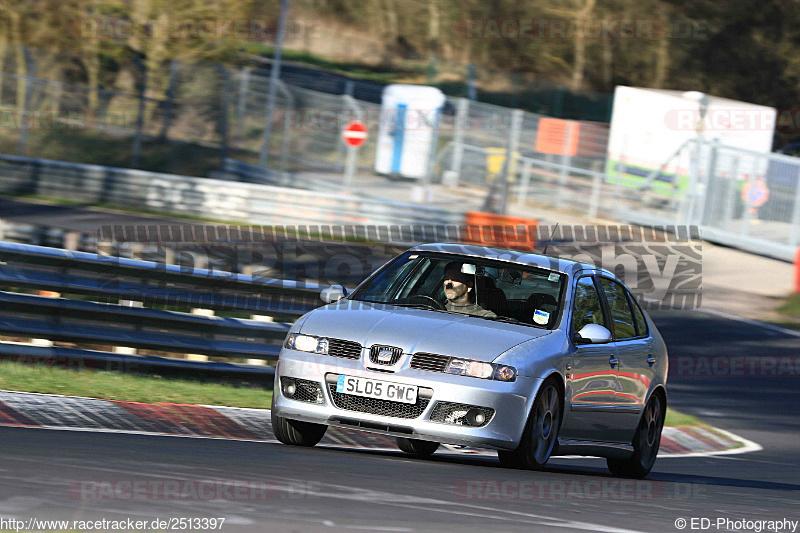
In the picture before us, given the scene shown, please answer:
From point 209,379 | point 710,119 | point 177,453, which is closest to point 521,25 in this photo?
point 710,119

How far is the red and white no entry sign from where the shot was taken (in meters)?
26.4

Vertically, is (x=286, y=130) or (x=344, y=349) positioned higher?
(x=286, y=130)

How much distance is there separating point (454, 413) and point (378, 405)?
44 cm

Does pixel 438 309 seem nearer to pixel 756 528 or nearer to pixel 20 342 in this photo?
pixel 756 528

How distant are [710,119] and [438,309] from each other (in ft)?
81.1

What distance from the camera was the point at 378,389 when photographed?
7453 millimetres

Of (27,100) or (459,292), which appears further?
(27,100)

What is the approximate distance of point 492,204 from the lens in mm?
26859

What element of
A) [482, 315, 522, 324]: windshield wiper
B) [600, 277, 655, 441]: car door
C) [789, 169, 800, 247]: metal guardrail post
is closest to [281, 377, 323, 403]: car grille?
[482, 315, 522, 324]: windshield wiper

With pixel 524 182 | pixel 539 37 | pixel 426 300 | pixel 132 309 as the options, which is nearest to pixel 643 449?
pixel 426 300

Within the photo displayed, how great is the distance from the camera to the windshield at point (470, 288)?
8391 millimetres

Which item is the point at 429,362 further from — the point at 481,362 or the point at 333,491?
the point at 333,491

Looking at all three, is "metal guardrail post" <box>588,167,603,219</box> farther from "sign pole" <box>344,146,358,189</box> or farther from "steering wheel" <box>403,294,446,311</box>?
"steering wheel" <box>403,294,446,311</box>

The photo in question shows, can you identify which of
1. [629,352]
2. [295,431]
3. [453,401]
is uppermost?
[629,352]
